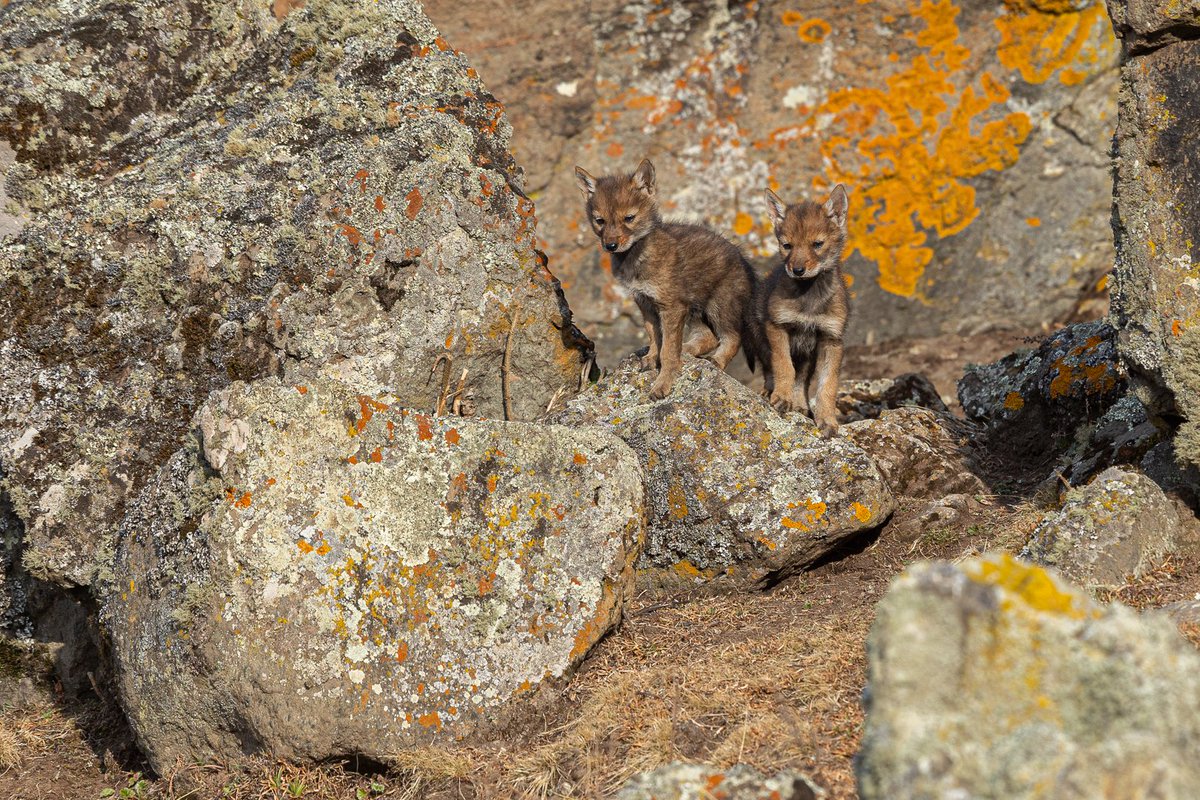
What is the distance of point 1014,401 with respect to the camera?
286 inches

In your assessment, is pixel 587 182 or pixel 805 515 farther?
pixel 587 182

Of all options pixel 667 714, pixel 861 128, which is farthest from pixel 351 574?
pixel 861 128

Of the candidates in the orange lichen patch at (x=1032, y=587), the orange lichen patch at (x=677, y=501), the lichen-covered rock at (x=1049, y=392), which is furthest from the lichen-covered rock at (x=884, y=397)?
the orange lichen patch at (x=1032, y=587)

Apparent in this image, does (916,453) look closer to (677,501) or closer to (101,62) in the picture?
(677,501)

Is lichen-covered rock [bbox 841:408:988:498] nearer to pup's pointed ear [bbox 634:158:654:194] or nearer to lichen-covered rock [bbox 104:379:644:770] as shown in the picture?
lichen-covered rock [bbox 104:379:644:770]

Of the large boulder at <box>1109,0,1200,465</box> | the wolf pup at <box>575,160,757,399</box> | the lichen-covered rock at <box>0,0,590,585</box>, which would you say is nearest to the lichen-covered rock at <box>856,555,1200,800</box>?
the large boulder at <box>1109,0,1200,465</box>

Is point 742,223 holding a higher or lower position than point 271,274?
lower

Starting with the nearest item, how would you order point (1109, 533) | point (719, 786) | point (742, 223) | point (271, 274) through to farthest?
point (719, 786), point (1109, 533), point (271, 274), point (742, 223)

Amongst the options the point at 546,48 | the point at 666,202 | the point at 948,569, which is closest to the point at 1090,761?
the point at 948,569

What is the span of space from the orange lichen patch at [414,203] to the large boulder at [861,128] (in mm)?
5114

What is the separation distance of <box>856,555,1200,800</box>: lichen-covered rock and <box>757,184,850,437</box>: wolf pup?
4.60 m

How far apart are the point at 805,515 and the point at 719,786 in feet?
8.06

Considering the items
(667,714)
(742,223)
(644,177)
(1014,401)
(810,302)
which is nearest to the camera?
(667,714)

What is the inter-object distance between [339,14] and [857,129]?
600 cm
